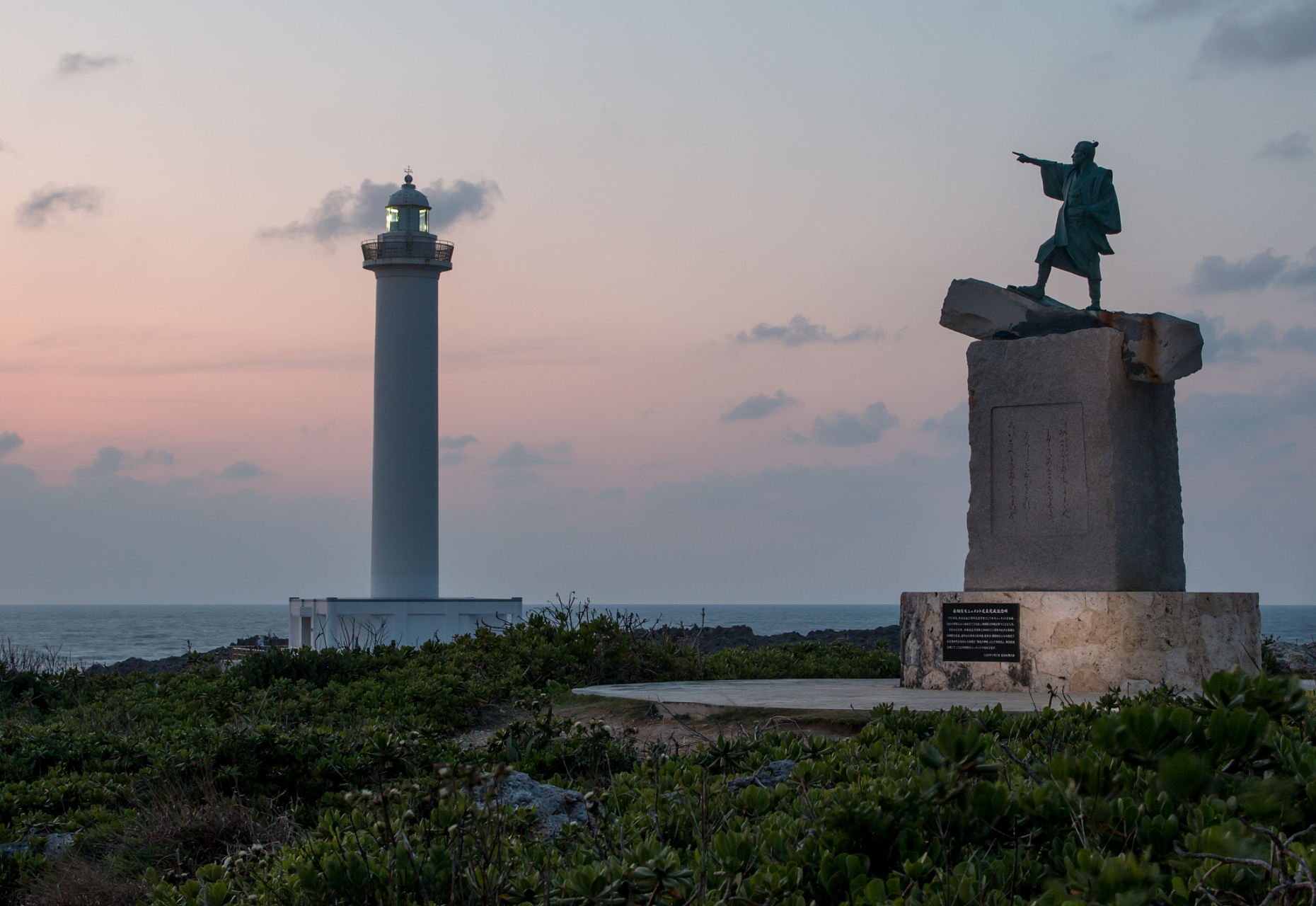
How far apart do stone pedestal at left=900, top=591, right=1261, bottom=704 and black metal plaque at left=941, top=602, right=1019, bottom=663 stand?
5cm

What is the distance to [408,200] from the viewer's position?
24.1m

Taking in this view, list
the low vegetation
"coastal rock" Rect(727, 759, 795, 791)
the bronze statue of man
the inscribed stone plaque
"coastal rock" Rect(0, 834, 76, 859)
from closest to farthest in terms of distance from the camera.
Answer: the low vegetation, "coastal rock" Rect(727, 759, 795, 791), "coastal rock" Rect(0, 834, 76, 859), the inscribed stone plaque, the bronze statue of man

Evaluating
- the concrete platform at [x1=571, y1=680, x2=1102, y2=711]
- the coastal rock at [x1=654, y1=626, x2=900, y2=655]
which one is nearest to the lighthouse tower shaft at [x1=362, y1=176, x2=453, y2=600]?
the coastal rock at [x1=654, y1=626, x2=900, y2=655]

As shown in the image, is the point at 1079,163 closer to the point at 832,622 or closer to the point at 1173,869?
the point at 1173,869

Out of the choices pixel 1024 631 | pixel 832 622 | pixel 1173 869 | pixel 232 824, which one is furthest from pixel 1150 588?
pixel 832 622

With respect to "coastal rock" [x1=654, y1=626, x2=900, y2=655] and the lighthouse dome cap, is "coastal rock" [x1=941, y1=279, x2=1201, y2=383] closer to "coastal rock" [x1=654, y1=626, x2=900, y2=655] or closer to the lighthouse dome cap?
"coastal rock" [x1=654, y1=626, x2=900, y2=655]

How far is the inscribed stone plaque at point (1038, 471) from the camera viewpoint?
356 inches

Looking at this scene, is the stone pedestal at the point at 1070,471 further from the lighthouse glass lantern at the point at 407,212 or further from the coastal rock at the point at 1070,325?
the lighthouse glass lantern at the point at 407,212

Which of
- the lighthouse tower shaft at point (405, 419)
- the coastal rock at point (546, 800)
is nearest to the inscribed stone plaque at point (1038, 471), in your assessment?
the coastal rock at point (546, 800)

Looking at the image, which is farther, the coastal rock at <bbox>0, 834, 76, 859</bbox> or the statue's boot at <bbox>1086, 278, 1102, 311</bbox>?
the statue's boot at <bbox>1086, 278, 1102, 311</bbox>

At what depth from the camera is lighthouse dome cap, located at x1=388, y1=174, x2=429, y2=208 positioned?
24062 millimetres

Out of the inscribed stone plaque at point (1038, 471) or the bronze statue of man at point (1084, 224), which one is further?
the bronze statue of man at point (1084, 224)

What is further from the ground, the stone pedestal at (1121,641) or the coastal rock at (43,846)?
the stone pedestal at (1121,641)

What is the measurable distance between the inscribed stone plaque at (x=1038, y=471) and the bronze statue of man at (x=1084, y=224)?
1122 millimetres
